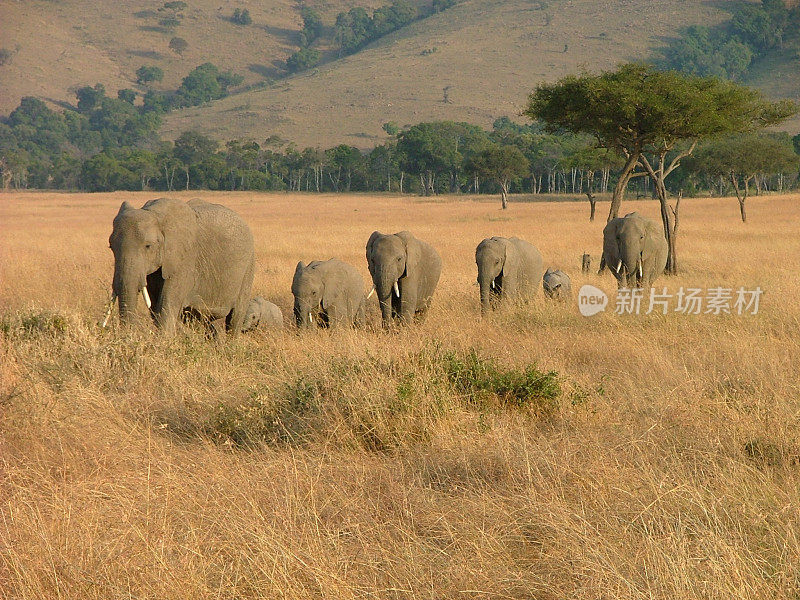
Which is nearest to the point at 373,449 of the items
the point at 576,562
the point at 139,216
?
the point at 576,562

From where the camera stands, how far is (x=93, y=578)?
11.5 feet

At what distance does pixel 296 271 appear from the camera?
448 inches

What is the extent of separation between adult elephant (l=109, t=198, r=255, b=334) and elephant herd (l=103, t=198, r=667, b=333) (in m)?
0.01

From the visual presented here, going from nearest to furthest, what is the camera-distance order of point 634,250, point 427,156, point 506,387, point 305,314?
point 506,387 < point 305,314 < point 634,250 < point 427,156

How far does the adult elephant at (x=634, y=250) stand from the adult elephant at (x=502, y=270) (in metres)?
2.32

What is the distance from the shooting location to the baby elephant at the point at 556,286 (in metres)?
14.1

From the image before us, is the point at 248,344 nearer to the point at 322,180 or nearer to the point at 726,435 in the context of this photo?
the point at 726,435

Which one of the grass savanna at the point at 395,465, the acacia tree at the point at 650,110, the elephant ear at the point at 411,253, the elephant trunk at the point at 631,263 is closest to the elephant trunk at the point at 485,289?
the elephant ear at the point at 411,253

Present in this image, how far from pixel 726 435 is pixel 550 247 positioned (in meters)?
20.2

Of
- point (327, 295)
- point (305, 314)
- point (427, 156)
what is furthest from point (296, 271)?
point (427, 156)

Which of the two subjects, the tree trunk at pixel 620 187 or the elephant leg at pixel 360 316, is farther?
the tree trunk at pixel 620 187

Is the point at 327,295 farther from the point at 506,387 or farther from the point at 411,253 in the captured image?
the point at 506,387

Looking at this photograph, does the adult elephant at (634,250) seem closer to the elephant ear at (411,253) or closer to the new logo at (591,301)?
the new logo at (591,301)

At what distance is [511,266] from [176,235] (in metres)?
6.24
